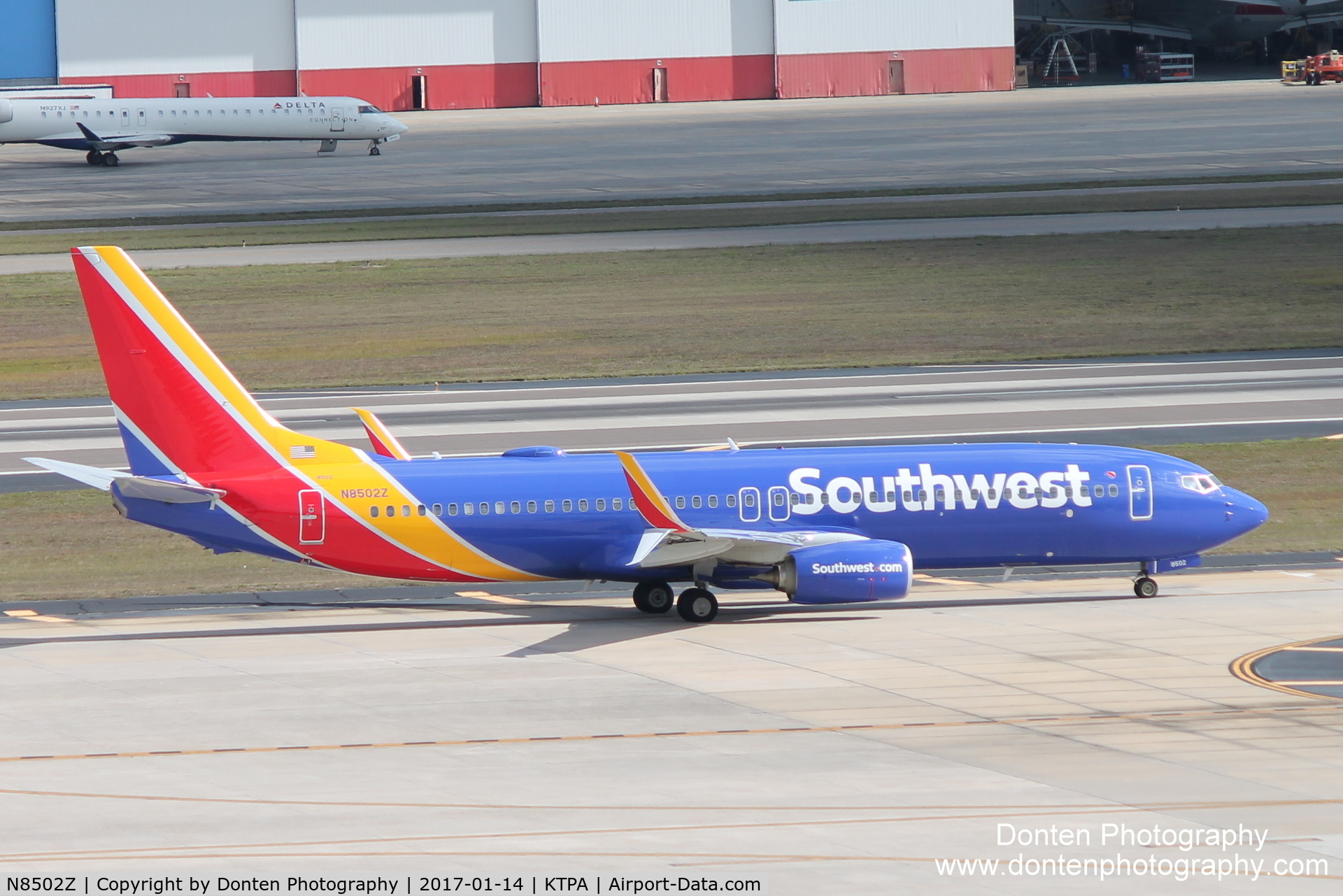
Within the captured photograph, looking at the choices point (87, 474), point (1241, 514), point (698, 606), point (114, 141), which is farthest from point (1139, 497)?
point (114, 141)

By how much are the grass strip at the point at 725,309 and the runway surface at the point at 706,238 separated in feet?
6.86

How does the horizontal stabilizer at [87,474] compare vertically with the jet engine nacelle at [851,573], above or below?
above

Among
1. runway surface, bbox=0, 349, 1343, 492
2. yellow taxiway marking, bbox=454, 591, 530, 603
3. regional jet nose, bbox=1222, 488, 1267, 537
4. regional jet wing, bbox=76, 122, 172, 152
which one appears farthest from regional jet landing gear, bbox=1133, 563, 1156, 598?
regional jet wing, bbox=76, 122, 172, 152

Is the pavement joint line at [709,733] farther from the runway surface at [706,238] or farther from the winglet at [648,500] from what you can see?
the runway surface at [706,238]

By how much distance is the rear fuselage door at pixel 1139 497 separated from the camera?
39469 millimetres

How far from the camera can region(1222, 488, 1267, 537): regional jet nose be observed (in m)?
40.1

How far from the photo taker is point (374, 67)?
170m

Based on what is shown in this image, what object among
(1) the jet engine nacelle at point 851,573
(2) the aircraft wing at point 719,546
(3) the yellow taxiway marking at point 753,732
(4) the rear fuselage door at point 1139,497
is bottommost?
(3) the yellow taxiway marking at point 753,732

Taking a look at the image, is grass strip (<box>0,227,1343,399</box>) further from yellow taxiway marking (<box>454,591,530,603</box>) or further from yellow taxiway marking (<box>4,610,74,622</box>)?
yellow taxiway marking (<box>4,610,74,622</box>)

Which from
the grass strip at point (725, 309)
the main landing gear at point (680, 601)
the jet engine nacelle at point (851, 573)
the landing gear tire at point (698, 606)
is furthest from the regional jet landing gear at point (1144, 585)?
the grass strip at point (725, 309)

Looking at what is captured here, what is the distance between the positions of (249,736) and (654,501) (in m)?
10.6

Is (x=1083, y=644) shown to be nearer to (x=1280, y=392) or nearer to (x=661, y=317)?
(x=1280, y=392)

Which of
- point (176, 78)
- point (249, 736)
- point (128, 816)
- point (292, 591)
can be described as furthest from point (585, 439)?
point (176, 78)

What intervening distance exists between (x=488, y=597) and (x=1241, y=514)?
1799 centimetres
